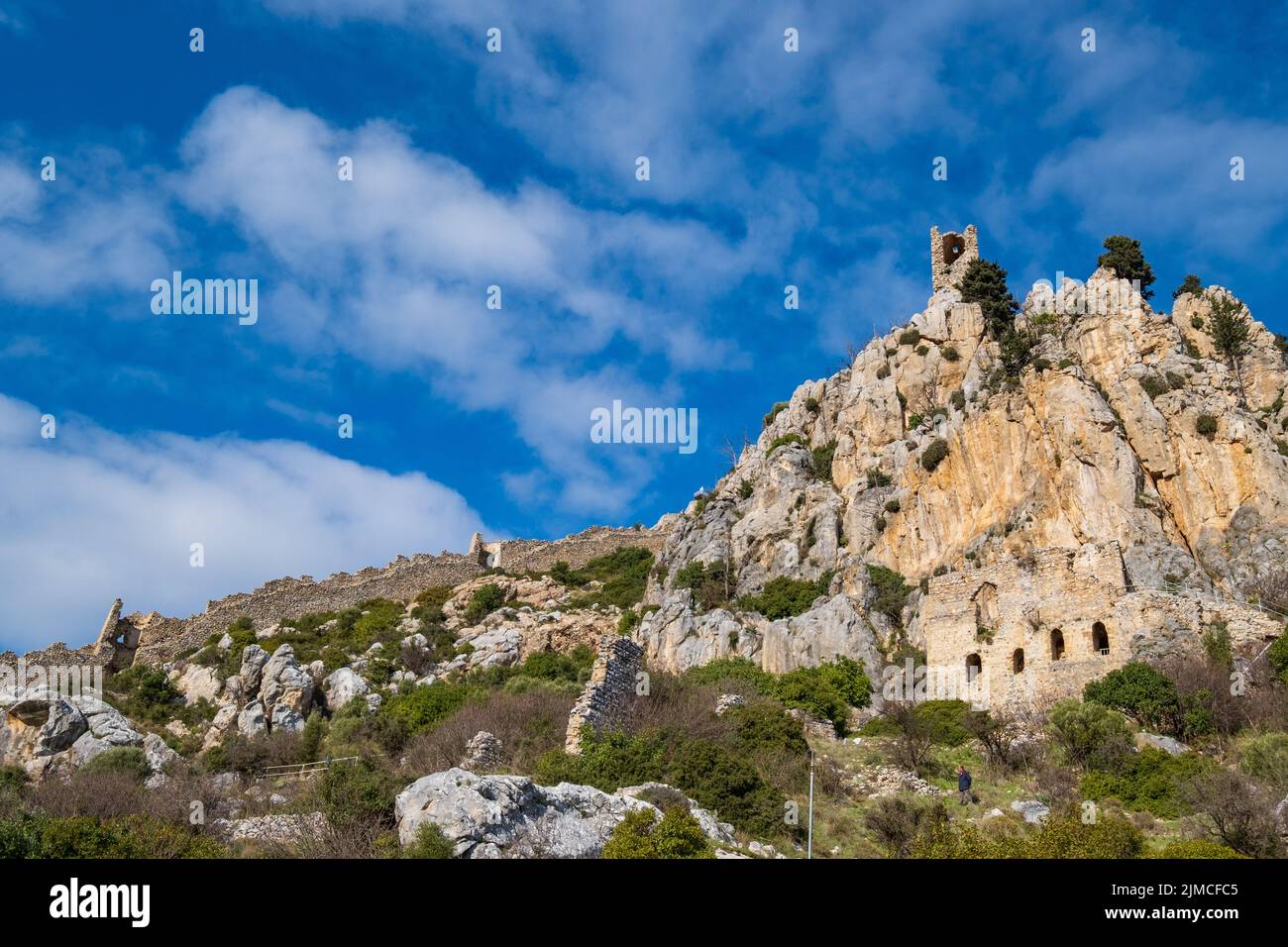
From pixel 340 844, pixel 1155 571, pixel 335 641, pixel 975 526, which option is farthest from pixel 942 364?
pixel 340 844

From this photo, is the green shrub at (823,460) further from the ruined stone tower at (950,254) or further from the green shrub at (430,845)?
the green shrub at (430,845)

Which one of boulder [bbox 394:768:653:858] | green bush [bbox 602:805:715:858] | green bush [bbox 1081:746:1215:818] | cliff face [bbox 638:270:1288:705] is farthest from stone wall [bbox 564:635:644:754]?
cliff face [bbox 638:270:1288:705]

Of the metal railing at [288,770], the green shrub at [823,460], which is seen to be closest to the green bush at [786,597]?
the green shrub at [823,460]

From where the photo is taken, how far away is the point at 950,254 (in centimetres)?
7288

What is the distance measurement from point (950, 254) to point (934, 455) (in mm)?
31505

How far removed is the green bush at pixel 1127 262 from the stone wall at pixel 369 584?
3424 cm

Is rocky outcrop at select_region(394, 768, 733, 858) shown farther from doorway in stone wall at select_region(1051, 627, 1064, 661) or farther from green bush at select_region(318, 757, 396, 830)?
doorway in stone wall at select_region(1051, 627, 1064, 661)

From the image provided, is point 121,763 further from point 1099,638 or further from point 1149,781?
point 1099,638

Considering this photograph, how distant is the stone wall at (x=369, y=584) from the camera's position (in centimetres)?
5672

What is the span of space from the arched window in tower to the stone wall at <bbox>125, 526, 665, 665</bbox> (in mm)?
35771

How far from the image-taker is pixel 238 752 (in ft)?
99.1
